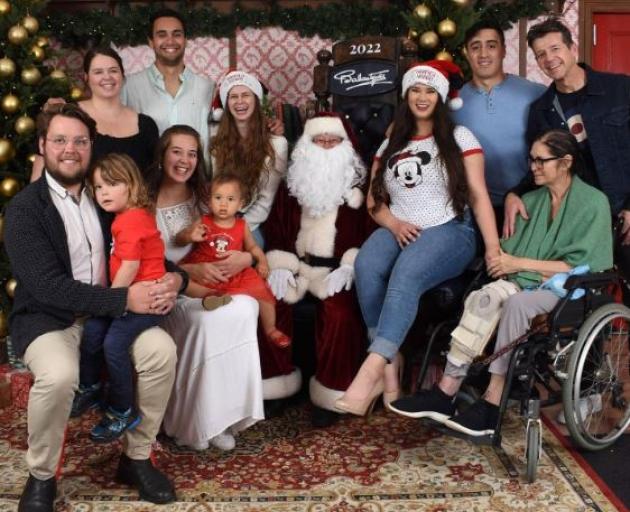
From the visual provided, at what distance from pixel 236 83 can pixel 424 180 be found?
111cm

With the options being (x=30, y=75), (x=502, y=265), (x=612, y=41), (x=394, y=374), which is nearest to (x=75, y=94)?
(x=30, y=75)

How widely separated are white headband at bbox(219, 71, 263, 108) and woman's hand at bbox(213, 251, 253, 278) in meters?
0.90

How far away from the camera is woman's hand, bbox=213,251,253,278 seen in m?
3.68

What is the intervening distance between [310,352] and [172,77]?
1.77 metres

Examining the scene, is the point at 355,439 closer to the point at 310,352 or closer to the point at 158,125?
the point at 310,352

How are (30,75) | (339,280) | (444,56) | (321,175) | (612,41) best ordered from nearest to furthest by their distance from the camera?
(339,280) → (321,175) → (30,75) → (444,56) → (612,41)

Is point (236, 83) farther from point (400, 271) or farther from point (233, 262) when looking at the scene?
point (400, 271)

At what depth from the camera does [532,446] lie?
310 cm

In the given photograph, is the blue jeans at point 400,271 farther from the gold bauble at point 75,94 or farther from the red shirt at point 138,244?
the gold bauble at point 75,94

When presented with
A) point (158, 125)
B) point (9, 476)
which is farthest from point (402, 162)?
point (9, 476)

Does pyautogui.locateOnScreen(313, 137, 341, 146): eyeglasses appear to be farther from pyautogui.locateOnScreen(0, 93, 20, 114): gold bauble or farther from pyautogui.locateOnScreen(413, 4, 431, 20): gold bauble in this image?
pyautogui.locateOnScreen(0, 93, 20, 114): gold bauble

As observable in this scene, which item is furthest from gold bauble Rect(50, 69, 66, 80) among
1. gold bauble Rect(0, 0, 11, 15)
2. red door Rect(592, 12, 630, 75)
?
red door Rect(592, 12, 630, 75)

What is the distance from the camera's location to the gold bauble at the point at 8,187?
14.4 ft

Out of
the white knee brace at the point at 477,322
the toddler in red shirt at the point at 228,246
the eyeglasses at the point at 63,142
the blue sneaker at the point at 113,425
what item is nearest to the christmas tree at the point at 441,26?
the toddler in red shirt at the point at 228,246
